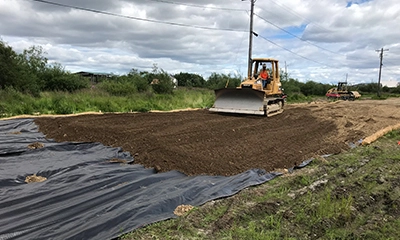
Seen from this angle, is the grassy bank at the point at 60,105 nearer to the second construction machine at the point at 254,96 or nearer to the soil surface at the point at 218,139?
the soil surface at the point at 218,139

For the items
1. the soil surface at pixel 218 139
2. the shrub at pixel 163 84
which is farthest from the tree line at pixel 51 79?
the soil surface at pixel 218 139

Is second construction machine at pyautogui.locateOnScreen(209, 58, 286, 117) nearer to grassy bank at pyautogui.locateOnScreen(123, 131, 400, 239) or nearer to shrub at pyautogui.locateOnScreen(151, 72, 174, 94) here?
grassy bank at pyautogui.locateOnScreen(123, 131, 400, 239)

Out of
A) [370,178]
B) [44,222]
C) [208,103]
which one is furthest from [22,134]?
[208,103]

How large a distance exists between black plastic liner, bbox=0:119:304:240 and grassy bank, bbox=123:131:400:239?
0.28 m

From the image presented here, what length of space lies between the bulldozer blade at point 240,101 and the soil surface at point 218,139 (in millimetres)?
565

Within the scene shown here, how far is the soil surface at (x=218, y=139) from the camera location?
19.1 feet

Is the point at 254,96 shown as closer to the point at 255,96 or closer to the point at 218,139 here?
the point at 255,96

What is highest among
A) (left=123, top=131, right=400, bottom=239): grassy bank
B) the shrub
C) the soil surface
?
the shrub

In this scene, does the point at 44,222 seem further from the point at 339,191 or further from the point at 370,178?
the point at 370,178

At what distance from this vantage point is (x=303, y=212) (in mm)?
3850

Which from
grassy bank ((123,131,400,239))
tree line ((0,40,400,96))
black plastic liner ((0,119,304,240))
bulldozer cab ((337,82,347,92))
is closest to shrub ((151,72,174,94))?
tree line ((0,40,400,96))

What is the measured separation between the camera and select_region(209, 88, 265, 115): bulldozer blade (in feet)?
39.3

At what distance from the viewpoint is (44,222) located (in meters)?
3.43

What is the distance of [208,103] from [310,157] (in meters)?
12.3
